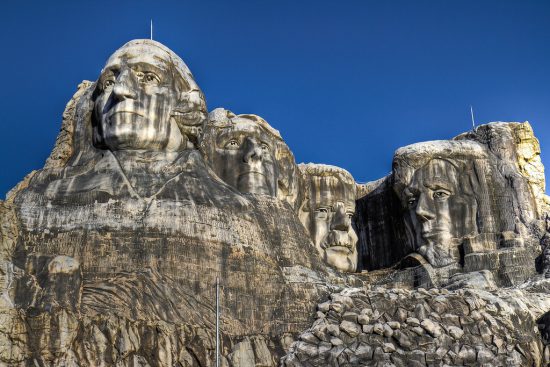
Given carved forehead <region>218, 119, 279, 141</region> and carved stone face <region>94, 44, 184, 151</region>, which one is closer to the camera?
carved stone face <region>94, 44, 184, 151</region>

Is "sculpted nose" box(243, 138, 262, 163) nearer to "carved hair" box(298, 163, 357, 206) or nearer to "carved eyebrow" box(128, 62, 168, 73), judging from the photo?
"carved hair" box(298, 163, 357, 206)

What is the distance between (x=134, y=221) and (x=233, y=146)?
5.73 m

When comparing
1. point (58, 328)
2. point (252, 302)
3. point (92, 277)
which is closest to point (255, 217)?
point (252, 302)

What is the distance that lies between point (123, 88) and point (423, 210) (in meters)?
9.91

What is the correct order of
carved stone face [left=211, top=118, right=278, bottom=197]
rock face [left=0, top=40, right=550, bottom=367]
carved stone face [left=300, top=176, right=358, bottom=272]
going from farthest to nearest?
carved stone face [left=300, top=176, right=358, bottom=272] < carved stone face [left=211, top=118, right=278, bottom=197] < rock face [left=0, top=40, right=550, bottom=367]

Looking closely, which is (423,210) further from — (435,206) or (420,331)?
(420,331)

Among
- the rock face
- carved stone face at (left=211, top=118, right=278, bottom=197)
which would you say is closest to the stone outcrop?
the rock face

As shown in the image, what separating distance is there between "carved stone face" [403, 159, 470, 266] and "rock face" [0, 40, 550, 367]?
4 centimetres

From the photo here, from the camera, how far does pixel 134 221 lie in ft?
85.7

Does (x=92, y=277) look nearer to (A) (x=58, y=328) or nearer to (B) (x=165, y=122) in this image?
(A) (x=58, y=328)

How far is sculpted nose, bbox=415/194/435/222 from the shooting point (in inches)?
1296

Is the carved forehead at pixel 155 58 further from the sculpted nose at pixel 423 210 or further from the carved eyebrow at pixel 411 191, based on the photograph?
the sculpted nose at pixel 423 210

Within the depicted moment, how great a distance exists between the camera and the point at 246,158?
30609 millimetres

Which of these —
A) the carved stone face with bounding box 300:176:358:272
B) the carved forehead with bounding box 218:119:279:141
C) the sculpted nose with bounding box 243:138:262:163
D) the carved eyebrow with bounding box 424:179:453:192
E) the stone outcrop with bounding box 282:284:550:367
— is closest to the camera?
the stone outcrop with bounding box 282:284:550:367
